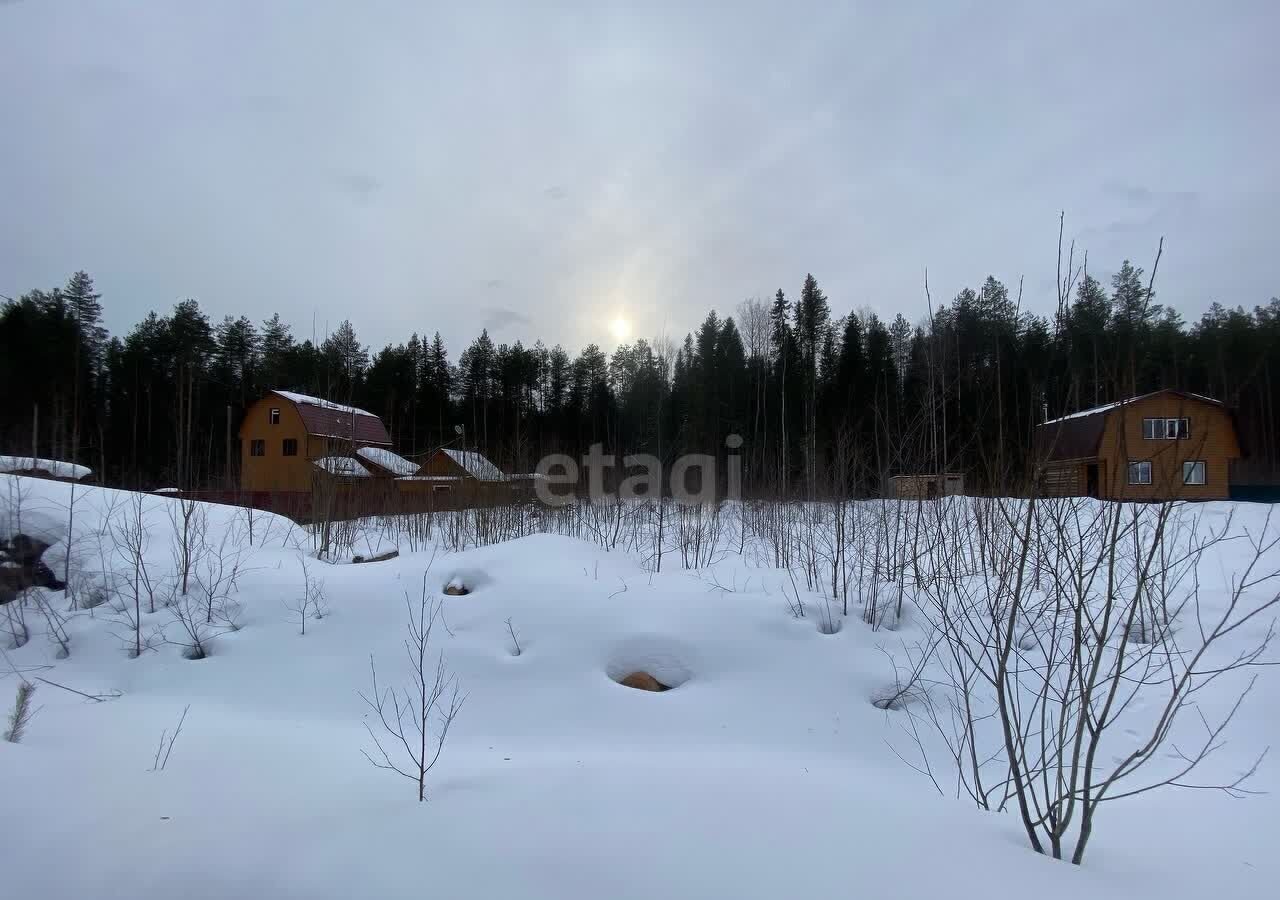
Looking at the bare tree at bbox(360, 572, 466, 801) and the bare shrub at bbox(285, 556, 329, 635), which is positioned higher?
the bare shrub at bbox(285, 556, 329, 635)

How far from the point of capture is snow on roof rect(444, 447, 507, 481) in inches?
357

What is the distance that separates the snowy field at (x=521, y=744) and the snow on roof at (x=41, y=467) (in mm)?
1760

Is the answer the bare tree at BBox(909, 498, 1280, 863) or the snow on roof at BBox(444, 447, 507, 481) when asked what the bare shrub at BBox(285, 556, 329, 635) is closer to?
the snow on roof at BBox(444, 447, 507, 481)

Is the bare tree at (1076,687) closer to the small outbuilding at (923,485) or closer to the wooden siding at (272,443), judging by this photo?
the small outbuilding at (923,485)

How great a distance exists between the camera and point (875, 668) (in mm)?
3949

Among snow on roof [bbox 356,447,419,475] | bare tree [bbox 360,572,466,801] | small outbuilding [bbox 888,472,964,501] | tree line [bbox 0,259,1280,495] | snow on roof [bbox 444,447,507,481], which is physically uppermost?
tree line [bbox 0,259,1280,495]

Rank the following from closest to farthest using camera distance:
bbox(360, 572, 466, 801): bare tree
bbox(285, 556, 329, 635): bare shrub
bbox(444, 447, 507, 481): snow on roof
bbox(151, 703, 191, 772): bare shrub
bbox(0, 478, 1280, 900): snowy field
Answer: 1. bbox(0, 478, 1280, 900): snowy field
2. bbox(151, 703, 191, 772): bare shrub
3. bbox(360, 572, 466, 801): bare tree
4. bbox(285, 556, 329, 635): bare shrub
5. bbox(444, 447, 507, 481): snow on roof

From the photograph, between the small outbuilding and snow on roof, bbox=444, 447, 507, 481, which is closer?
the small outbuilding

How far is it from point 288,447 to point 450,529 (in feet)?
62.1

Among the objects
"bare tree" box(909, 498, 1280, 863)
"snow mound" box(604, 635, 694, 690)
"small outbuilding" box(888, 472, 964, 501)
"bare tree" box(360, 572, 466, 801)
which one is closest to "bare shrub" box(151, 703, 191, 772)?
"bare tree" box(360, 572, 466, 801)

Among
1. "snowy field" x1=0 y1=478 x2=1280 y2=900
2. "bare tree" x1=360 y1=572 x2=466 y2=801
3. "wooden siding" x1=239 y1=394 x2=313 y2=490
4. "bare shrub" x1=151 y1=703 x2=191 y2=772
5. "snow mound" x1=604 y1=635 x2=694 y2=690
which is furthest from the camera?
"wooden siding" x1=239 y1=394 x2=313 y2=490

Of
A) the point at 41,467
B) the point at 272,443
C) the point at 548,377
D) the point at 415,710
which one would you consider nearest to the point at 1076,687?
the point at 415,710

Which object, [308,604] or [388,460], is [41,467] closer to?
[308,604]

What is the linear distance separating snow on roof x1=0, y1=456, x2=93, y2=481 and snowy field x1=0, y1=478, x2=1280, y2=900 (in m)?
1.76
